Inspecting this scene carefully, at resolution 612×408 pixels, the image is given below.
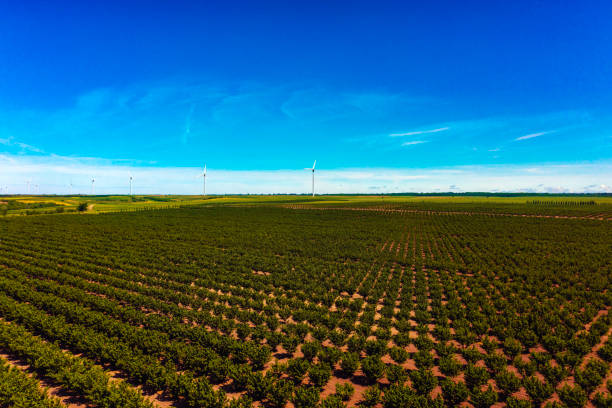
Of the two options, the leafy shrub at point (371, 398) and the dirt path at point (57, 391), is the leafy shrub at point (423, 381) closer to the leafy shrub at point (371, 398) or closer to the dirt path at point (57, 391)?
the leafy shrub at point (371, 398)

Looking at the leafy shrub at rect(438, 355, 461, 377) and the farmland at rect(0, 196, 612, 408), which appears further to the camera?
the leafy shrub at rect(438, 355, 461, 377)

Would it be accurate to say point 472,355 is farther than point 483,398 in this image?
Yes

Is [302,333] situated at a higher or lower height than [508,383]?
lower

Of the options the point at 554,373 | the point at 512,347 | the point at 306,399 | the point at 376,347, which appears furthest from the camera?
the point at 376,347

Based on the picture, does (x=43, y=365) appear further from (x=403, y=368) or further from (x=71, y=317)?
(x=403, y=368)

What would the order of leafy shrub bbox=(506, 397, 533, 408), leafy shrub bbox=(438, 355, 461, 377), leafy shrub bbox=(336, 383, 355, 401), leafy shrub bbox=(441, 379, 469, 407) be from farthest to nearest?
leafy shrub bbox=(438, 355, 461, 377) → leafy shrub bbox=(336, 383, 355, 401) → leafy shrub bbox=(441, 379, 469, 407) → leafy shrub bbox=(506, 397, 533, 408)

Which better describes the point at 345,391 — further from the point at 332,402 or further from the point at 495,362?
the point at 495,362

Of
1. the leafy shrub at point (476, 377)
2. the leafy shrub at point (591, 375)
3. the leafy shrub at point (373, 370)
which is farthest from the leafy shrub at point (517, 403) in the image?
the leafy shrub at point (373, 370)

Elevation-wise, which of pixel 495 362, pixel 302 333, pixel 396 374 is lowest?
pixel 302 333

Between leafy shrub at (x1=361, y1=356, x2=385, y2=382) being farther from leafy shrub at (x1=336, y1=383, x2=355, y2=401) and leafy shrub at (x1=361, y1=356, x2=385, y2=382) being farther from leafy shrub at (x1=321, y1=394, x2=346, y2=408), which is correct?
leafy shrub at (x1=321, y1=394, x2=346, y2=408)

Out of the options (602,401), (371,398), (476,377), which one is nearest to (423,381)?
(476,377)

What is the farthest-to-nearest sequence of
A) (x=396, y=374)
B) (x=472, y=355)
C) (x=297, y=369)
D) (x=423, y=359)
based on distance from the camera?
(x=472, y=355) < (x=423, y=359) < (x=297, y=369) < (x=396, y=374)

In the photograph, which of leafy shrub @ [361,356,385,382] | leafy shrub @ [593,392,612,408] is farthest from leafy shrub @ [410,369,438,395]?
leafy shrub @ [593,392,612,408]
